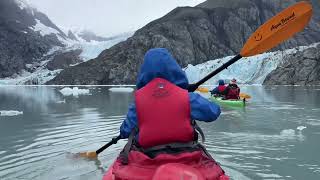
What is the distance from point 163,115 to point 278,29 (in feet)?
10.6

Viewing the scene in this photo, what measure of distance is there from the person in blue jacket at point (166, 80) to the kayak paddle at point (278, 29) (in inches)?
75.4

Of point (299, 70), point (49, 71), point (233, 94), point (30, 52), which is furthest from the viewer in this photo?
point (30, 52)

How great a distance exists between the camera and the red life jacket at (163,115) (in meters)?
4.22

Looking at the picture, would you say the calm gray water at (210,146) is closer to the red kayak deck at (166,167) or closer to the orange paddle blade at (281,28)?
the orange paddle blade at (281,28)

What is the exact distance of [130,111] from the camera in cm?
453

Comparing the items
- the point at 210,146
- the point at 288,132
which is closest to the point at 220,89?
the point at 288,132

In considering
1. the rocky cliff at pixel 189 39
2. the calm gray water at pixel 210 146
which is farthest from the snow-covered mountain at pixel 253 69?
the calm gray water at pixel 210 146

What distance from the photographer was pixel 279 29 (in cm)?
655

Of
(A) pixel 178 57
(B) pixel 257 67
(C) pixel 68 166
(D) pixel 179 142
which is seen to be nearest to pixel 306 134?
(C) pixel 68 166

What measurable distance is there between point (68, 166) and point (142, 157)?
163 inches

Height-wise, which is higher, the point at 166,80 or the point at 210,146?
the point at 166,80

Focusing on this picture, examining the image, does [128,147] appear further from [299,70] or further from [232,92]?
[299,70]

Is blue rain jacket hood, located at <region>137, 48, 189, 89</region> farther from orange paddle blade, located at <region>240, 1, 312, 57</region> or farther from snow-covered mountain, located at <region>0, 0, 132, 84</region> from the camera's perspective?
snow-covered mountain, located at <region>0, 0, 132, 84</region>

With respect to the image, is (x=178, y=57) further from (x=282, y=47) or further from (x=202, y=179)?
(x=202, y=179)
